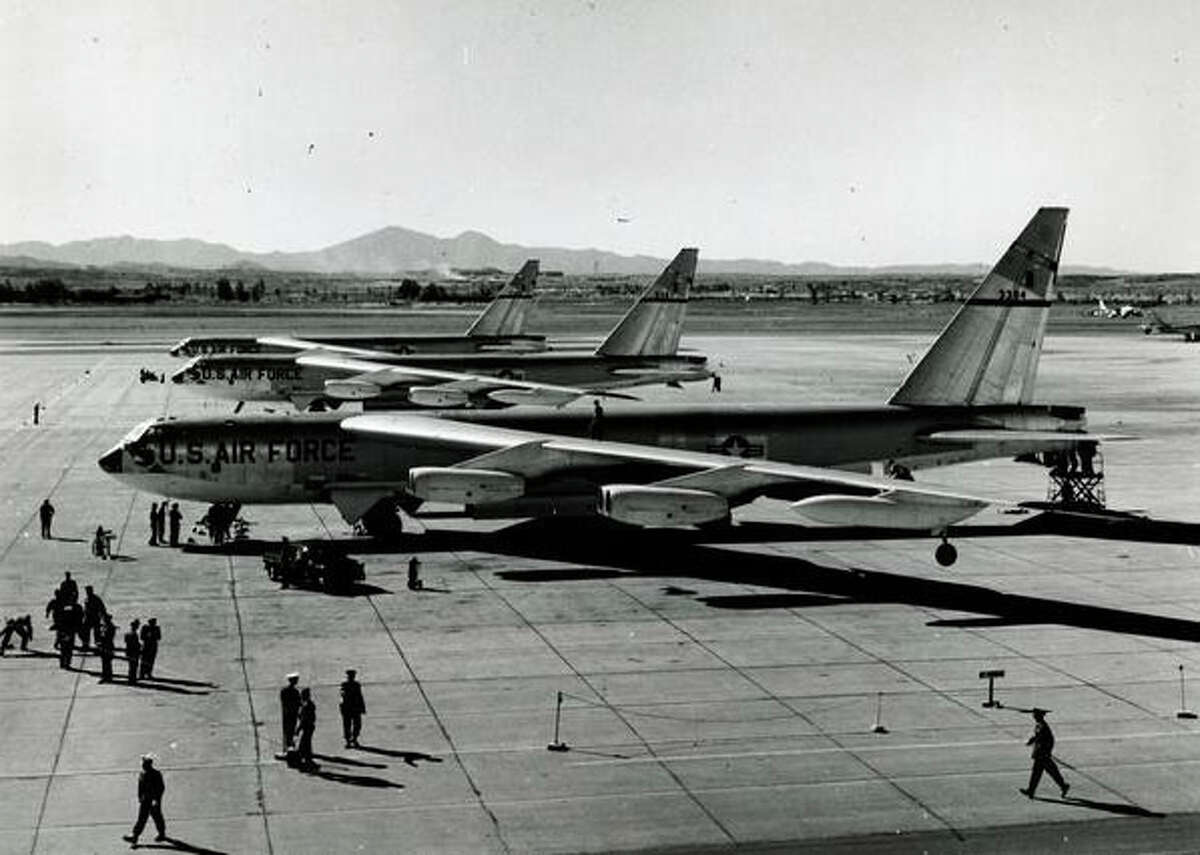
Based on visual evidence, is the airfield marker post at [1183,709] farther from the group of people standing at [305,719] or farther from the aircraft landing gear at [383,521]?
the aircraft landing gear at [383,521]

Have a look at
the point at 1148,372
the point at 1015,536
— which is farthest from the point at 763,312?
the point at 1015,536

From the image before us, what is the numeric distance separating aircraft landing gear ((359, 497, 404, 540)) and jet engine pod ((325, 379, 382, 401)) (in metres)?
21.1

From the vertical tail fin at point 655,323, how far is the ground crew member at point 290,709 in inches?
1647

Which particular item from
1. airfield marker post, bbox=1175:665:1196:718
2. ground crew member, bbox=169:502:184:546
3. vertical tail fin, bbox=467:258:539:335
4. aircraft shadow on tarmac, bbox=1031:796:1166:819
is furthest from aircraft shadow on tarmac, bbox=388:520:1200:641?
vertical tail fin, bbox=467:258:539:335

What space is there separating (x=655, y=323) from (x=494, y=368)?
7.86m

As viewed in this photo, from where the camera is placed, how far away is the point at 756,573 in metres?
31.0

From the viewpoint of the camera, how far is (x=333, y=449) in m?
34.1

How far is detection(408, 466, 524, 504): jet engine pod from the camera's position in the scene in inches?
1206

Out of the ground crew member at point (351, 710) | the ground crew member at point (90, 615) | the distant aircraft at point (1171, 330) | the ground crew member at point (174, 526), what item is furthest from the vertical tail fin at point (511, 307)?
the distant aircraft at point (1171, 330)

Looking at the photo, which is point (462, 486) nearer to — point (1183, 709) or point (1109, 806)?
point (1183, 709)

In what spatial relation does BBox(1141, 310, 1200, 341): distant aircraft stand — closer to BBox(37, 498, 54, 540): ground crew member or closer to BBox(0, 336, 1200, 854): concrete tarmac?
BBox(0, 336, 1200, 854): concrete tarmac

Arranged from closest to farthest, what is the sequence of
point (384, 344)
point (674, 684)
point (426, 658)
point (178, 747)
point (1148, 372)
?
point (178, 747), point (674, 684), point (426, 658), point (384, 344), point (1148, 372)

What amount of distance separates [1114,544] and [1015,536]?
2.57 m

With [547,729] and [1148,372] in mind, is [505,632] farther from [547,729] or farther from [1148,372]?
[1148,372]
